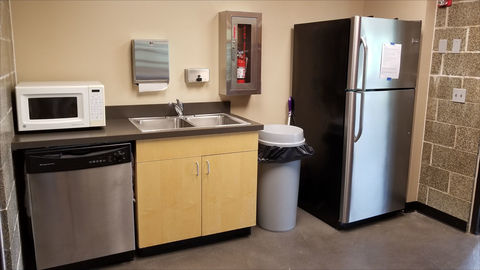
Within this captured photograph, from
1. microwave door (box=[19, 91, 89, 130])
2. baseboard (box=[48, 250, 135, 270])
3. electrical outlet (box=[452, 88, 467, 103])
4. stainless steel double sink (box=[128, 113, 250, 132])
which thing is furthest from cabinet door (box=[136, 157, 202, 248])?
electrical outlet (box=[452, 88, 467, 103])

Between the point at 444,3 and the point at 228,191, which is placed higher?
the point at 444,3

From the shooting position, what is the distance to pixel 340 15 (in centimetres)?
381

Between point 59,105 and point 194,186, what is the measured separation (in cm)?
103

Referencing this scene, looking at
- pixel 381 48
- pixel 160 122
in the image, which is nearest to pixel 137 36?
pixel 160 122

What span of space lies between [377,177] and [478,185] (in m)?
0.76

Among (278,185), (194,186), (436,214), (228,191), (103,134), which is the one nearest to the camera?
(103,134)

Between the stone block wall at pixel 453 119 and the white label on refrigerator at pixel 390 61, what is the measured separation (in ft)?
1.47

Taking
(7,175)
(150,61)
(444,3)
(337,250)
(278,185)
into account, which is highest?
(444,3)

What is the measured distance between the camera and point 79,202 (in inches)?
96.8

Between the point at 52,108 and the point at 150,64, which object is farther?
the point at 150,64

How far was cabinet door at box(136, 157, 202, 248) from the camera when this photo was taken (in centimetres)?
266

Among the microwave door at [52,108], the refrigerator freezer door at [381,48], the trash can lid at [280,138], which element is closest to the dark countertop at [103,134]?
the microwave door at [52,108]

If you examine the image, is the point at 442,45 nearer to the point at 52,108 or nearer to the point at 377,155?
the point at 377,155

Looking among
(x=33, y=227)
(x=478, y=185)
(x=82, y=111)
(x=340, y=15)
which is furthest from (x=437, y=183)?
(x=33, y=227)
